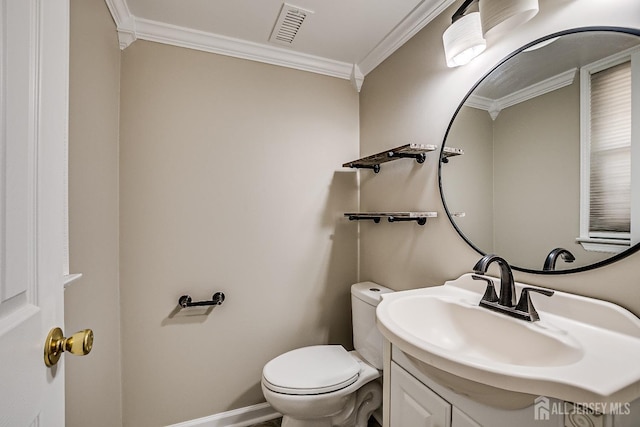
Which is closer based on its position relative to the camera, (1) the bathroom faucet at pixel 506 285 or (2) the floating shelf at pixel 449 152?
(1) the bathroom faucet at pixel 506 285

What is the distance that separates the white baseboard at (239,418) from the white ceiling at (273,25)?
212 cm

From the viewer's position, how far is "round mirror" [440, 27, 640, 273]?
0.79 m

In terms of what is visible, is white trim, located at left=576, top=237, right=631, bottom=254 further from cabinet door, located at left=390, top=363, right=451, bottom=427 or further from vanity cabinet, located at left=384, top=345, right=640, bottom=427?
cabinet door, located at left=390, top=363, right=451, bottom=427

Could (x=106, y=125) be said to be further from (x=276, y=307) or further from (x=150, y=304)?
(x=276, y=307)

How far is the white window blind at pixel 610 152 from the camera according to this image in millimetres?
782

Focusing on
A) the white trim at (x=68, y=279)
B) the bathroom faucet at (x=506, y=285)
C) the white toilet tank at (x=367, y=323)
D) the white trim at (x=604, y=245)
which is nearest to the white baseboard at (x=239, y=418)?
the white toilet tank at (x=367, y=323)

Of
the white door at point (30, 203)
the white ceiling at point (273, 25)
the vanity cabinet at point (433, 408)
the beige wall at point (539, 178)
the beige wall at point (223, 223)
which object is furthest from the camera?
the beige wall at point (223, 223)

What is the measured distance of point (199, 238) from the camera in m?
1.63

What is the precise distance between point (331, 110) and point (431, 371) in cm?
168

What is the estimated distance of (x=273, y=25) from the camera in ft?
5.08

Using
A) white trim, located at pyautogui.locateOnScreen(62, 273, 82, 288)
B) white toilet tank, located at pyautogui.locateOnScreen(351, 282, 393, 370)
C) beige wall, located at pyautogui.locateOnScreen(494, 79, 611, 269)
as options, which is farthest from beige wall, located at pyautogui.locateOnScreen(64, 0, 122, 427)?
beige wall, located at pyautogui.locateOnScreen(494, 79, 611, 269)

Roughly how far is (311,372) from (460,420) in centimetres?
82

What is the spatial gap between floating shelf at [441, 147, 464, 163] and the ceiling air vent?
99cm

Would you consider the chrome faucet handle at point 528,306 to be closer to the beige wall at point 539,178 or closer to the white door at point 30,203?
the beige wall at point 539,178
